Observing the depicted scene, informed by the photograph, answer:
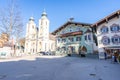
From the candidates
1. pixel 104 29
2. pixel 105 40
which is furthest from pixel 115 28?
pixel 105 40

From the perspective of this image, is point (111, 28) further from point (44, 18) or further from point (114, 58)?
point (44, 18)

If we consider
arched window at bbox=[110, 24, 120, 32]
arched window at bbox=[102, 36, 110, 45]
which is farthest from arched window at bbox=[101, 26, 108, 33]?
arched window at bbox=[102, 36, 110, 45]

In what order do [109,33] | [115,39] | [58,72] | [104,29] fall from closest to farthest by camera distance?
[58,72] < [115,39] < [109,33] < [104,29]

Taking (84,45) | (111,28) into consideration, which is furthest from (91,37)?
(111,28)

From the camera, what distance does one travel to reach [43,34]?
6800 centimetres

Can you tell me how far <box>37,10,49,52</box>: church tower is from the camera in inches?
2640

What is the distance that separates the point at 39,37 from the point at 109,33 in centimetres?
4706

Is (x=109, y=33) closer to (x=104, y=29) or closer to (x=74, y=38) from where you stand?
(x=104, y=29)

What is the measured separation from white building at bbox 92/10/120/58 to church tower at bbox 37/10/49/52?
135ft

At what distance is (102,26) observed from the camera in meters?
28.3

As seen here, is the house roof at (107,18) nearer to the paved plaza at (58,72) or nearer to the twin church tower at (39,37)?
the paved plaza at (58,72)

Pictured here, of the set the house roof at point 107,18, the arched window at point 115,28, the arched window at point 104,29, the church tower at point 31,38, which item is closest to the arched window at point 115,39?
the arched window at point 115,28

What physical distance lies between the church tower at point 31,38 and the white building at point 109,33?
47.8m

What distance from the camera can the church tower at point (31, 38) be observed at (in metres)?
72.2
